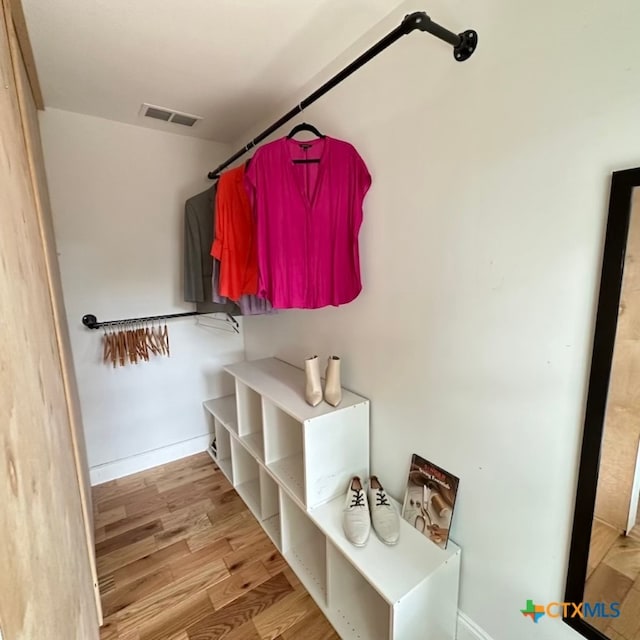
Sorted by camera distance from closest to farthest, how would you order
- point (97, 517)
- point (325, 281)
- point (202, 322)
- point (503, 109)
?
point (503, 109) < point (325, 281) < point (97, 517) < point (202, 322)

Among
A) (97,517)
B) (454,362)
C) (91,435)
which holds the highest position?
(454,362)

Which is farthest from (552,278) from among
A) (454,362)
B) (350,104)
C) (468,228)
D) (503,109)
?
(350,104)

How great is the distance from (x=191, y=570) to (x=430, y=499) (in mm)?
1209

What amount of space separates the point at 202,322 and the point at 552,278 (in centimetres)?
224

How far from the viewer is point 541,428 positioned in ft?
3.16

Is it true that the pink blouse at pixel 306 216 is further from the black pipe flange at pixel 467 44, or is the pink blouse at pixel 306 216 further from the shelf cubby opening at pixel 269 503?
the shelf cubby opening at pixel 269 503

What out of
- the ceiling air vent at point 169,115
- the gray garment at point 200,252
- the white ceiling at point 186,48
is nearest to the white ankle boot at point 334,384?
the gray garment at point 200,252

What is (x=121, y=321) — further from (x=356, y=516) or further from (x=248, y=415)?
(x=356, y=516)

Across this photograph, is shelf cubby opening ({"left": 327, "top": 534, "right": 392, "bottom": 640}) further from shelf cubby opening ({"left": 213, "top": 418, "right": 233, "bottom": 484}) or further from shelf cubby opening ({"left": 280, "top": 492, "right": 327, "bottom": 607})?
shelf cubby opening ({"left": 213, "top": 418, "right": 233, "bottom": 484})

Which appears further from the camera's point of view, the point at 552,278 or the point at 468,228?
the point at 468,228

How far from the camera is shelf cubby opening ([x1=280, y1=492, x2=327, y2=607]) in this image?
151 centimetres

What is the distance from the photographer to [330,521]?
1352 millimetres

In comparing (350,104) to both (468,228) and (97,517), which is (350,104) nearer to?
(468,228)

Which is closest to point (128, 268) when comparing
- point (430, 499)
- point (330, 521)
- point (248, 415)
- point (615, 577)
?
point (248, 415)
